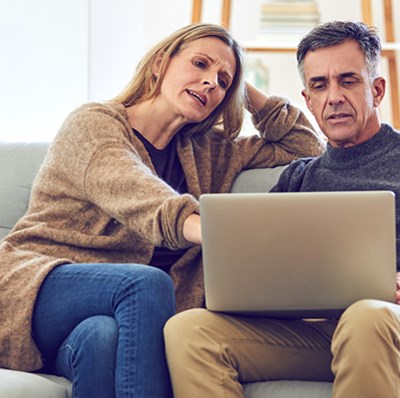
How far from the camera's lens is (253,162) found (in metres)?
2.18

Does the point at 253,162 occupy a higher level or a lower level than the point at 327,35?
lower

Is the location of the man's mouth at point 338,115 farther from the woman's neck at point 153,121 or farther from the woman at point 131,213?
the woman's neck at point 153,121

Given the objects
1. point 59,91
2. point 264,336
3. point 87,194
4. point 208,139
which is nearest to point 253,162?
point 208,139

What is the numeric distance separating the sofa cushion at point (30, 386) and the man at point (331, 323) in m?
0.23

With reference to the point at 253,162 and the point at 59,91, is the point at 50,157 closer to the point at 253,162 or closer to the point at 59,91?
the point at 253,162

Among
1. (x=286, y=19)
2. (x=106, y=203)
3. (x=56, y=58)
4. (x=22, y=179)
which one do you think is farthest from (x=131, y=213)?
(x=286, y=19)

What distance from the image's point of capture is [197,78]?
2.00 metres

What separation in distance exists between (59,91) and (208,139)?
1.00 metres

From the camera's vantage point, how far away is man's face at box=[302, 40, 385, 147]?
6.23ft

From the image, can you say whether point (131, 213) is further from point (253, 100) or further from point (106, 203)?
point (253, 100)

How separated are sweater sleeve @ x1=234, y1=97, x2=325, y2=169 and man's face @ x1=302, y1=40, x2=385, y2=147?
0.79 ft

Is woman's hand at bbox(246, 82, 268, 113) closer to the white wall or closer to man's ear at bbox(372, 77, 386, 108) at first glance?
man's ear at bbox(372, 77, 386, 108)

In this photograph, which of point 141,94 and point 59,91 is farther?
point 59,91

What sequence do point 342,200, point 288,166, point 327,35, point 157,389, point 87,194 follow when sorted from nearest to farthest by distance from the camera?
point 342,200 → point 157,389 → point 87,194 → point 327,35 → point 288,166
